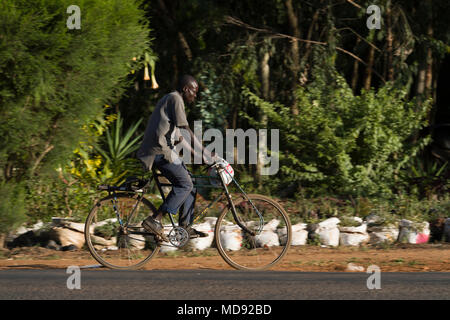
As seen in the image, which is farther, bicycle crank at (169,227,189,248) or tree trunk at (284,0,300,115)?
tree trunk at (284,0,300,115)

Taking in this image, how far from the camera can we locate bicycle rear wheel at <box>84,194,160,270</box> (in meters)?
6.98

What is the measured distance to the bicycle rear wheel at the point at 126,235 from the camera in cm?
698

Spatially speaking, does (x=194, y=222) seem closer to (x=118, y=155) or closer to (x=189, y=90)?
(x=189, y=90)

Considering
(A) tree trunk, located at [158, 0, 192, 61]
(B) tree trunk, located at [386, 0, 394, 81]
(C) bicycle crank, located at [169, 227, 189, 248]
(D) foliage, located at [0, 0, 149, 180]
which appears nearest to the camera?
(C) bicycle crank, located at [169, 227, 189, 248]

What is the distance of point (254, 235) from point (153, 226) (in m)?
1.08

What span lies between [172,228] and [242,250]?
825mm

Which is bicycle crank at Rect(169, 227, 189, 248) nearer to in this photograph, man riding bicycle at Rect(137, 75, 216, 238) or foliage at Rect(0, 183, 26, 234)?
man riding bicycle at Rect(137, 75, 216, 238)

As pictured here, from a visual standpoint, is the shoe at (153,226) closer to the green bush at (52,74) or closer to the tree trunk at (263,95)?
the green bush at (52,74)

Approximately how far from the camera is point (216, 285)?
A: 5953 mm

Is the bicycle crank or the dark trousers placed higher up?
the dark trousers

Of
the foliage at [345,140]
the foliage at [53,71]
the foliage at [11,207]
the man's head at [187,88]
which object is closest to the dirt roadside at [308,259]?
the foliage at [11,207]

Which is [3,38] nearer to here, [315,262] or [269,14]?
[315,262]

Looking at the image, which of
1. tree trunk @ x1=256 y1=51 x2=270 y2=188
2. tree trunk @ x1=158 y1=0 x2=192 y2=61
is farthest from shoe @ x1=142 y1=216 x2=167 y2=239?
tree trunk @ x1=158 y1=0 x2=192 y2=61

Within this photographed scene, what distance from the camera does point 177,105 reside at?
6555 mm
